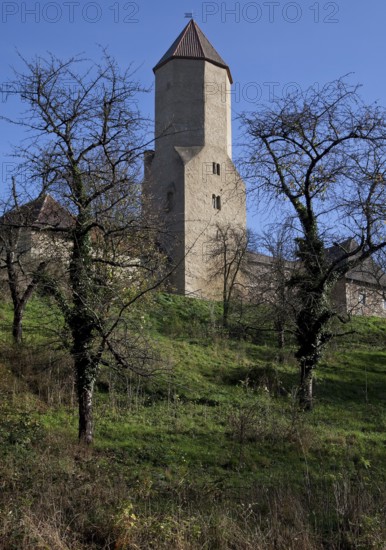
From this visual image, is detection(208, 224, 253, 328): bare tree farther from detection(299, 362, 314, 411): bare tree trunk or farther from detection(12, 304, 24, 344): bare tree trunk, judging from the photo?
detection(12, 304, 24, 344): bare tree trunk

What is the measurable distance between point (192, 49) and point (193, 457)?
4145 cm

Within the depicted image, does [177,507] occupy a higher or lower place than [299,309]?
lower

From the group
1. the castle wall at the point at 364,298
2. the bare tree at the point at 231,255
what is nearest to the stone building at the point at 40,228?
the castle wall at the point at 364,298

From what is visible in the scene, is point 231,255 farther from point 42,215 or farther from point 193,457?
point 193,457

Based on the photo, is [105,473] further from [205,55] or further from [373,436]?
[205,55]

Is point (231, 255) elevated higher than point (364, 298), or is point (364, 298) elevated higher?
point (231, 255)

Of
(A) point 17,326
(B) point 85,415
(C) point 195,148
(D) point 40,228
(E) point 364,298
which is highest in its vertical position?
(C) point 195,148

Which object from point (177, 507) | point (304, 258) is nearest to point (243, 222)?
point (304, 258)

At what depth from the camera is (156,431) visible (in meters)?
12.5

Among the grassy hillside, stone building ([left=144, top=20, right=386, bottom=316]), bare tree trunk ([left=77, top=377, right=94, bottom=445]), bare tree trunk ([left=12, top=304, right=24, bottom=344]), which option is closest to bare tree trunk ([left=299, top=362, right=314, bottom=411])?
the grassy hillside

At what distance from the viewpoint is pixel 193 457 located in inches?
443

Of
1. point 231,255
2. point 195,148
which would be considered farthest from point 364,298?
point 195,148

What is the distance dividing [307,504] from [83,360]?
449 cm

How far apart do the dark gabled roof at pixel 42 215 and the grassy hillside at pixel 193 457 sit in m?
1.68
